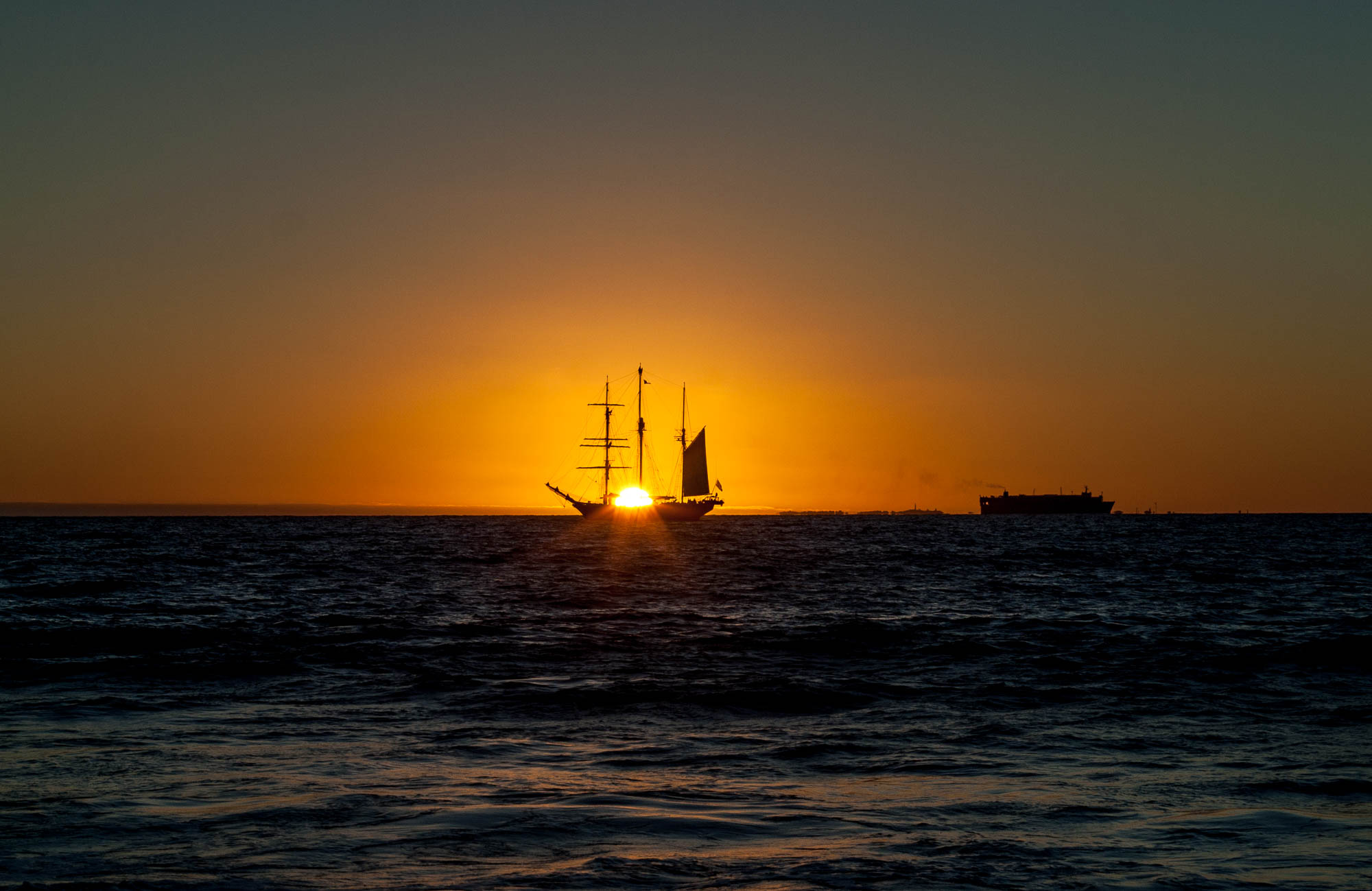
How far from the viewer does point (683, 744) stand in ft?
47.2

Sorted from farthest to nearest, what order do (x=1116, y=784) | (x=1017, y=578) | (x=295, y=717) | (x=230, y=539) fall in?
(x=230, y=539), (x=1017, y=578), (x=295, y=717), (x=1116, y=784)

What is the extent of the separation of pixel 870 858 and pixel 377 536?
133 metres

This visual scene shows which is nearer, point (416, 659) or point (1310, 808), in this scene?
point (1310, 808)

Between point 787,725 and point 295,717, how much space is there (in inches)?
284

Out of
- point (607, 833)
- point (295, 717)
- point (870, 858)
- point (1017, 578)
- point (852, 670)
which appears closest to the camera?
point (870, 858)

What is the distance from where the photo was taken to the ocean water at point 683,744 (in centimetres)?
873

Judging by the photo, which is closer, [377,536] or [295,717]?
[295,717]

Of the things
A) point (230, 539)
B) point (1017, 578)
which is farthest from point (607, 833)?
point (230, 539)

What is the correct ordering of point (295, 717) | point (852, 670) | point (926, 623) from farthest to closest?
point (926, 623), point (852, 670), point (295, 717)

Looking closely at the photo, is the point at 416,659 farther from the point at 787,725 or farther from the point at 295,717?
the point at 787,725

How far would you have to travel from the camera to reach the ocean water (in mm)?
8734

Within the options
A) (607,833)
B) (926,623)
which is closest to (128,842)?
(607,833)

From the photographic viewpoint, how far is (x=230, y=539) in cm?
11550

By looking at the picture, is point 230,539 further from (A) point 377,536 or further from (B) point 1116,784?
(B) point 1116,784
